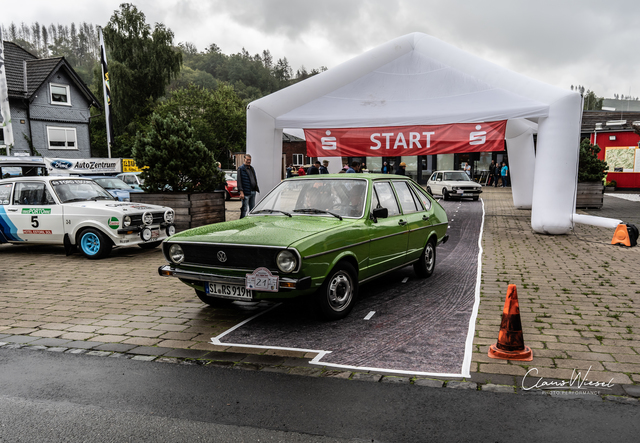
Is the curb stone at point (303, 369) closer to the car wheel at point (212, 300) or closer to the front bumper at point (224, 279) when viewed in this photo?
the front bumper at point (224, 279)

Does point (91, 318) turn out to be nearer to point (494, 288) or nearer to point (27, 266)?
point (27, 266)

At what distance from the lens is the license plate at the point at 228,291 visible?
16.4ft

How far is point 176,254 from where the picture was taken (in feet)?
17.8

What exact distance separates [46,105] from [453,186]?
25770 millimetres

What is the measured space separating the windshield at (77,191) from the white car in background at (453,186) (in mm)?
16015

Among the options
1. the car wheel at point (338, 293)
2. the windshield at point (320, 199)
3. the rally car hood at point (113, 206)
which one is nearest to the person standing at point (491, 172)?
the rally car hood at point (113, 206)

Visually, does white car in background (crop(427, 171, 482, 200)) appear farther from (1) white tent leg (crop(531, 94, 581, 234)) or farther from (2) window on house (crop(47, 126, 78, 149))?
(2) window on house (crop(47, 126, 78, 149))

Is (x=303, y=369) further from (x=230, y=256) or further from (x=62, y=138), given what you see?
(x=62, y=138)

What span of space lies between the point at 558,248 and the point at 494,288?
4220 millimetres

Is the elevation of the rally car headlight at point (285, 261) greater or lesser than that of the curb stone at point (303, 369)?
greater

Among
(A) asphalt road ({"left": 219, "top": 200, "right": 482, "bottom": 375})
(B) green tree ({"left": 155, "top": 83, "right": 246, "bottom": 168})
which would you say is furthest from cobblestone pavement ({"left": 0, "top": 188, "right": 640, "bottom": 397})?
(B) green tree ({"left": 155, "top": 83, "right": 246, "bottom": 168})

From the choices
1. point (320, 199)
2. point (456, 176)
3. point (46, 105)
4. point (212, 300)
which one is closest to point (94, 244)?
point (212, 300)

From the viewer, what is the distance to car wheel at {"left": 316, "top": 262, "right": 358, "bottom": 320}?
5.14 metres

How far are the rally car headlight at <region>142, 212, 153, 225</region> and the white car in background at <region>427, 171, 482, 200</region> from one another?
15871mm
